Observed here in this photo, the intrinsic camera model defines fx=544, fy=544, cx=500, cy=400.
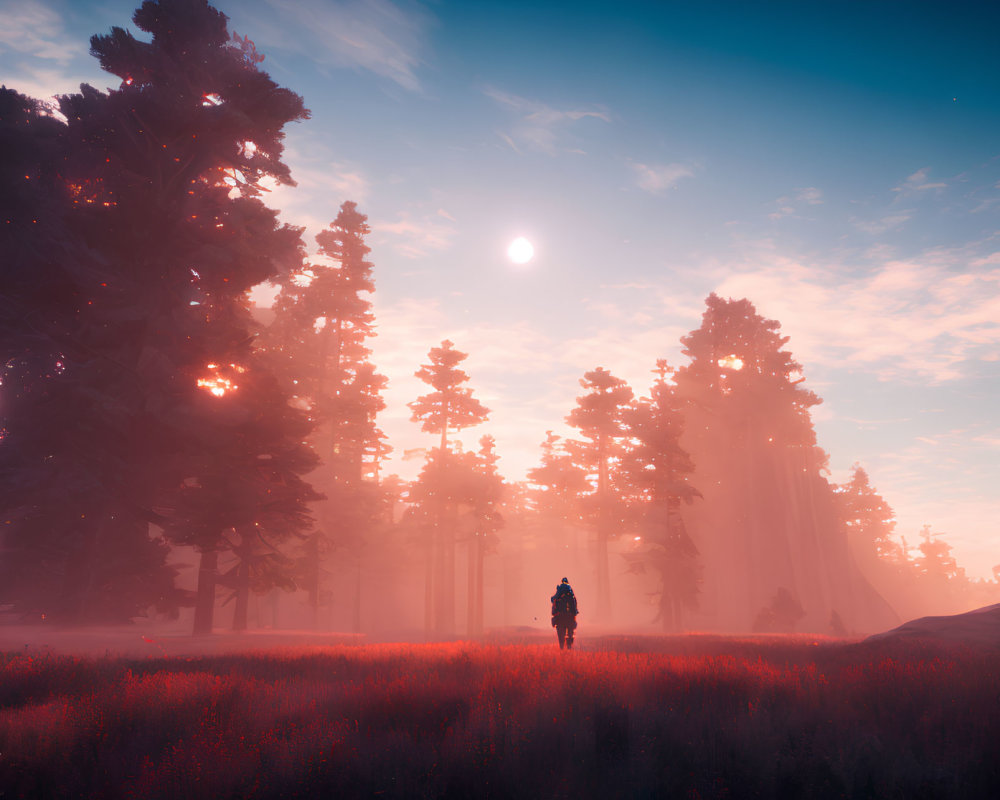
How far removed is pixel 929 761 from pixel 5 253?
22.3 meters

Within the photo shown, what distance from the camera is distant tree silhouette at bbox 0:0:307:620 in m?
16.7

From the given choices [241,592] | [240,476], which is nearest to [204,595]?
[241,592]

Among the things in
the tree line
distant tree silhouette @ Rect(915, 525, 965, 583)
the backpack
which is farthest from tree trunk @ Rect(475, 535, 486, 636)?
distant tree silhouette @ Rect(915, 525, 965, 583)

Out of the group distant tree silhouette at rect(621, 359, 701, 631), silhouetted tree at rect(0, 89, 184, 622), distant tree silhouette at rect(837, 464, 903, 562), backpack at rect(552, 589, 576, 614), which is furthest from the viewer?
distant tree silhouette at rect(837, 464, 903, 562)

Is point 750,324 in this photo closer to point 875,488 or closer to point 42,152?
point 875,488

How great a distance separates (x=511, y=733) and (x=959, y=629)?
14782mm

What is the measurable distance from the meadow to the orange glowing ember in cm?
1123

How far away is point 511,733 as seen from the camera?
5.77m

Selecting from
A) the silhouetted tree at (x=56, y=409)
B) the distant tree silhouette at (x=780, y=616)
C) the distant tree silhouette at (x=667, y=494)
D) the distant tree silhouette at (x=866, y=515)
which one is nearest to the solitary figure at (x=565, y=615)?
the silhouetted tree at (x=56, y=409)

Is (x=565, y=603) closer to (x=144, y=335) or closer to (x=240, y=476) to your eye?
(x=240, y=476)

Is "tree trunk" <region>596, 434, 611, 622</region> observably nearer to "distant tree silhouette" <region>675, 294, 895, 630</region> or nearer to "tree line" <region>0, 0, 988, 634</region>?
"distant tree silhouette" <region>675, 294, 895, 630</region>

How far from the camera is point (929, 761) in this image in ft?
18.2

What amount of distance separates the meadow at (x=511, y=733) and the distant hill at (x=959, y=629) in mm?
5385

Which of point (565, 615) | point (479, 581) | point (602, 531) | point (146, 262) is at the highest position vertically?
point (146, 262)
